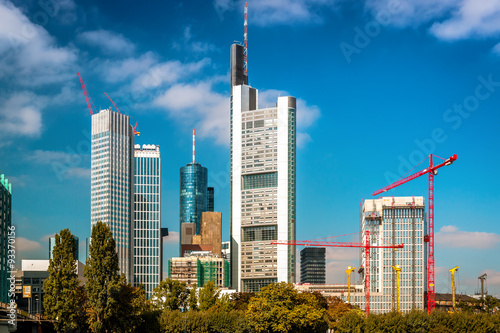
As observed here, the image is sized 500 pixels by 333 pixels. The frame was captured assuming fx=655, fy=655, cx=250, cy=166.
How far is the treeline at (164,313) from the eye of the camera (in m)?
92.9

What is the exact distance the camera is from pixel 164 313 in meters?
117

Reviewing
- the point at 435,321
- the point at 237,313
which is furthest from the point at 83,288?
the point at 435,321

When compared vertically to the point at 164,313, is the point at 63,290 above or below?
above

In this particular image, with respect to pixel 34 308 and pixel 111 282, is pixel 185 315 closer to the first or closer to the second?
pixel 111 282

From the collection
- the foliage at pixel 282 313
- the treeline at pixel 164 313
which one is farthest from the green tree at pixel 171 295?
the foliage at pixel 282 313

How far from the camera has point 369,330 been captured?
112000 millimetres

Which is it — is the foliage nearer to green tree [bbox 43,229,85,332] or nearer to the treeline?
the treeline

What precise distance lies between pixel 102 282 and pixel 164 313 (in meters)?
23.4

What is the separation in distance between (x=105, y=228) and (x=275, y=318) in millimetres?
35830

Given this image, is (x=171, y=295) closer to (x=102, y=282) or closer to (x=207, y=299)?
(x=207, y=299)

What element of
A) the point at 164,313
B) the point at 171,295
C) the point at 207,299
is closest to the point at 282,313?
the point at 164,313

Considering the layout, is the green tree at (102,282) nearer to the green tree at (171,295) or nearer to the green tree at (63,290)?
the green tree at (63,290)

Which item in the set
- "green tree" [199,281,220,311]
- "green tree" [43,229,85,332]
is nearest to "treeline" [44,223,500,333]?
"green tree" [43,229,85,332]

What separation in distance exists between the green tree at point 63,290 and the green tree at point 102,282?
6.56 ft
